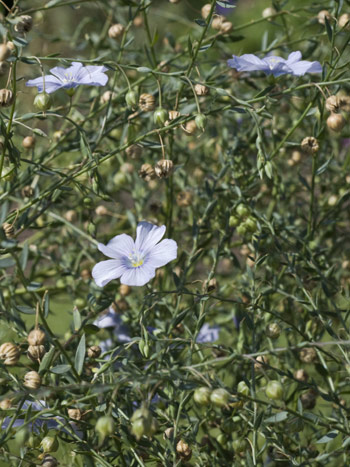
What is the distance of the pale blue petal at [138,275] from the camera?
63 cm


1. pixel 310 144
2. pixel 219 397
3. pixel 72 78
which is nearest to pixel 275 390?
pixel 219 397

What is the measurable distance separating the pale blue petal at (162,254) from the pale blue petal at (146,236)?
3 centimetres

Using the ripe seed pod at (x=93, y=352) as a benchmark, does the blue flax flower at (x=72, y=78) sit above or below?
above

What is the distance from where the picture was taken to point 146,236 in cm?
74

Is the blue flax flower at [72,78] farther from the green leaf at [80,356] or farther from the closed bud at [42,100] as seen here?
the green leaf at [80,356]

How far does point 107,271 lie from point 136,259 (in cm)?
5

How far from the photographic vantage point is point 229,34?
0.94 meters

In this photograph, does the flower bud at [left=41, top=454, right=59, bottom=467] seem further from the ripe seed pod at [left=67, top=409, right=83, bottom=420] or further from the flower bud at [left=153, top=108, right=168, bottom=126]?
the flower bud at [left=153, top=108, right=168, bottom=126]

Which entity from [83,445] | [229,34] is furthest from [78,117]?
[83,445]

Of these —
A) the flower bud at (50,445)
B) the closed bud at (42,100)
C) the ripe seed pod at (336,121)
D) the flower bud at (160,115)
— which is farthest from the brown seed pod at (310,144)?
the flower bud at (50,445)

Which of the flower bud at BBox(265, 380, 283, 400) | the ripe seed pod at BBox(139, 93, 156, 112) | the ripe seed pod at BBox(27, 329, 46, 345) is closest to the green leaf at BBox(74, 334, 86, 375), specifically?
the ripe seed pod at BBox(27, 329, 46, 345)

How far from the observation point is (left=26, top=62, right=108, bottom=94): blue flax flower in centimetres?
73

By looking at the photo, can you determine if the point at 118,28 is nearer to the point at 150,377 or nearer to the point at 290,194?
the point at 290,194

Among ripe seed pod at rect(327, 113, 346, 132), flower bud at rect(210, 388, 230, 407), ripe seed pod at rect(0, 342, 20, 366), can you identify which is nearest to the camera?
flower bud at rect(210, 388, 230, 407)
